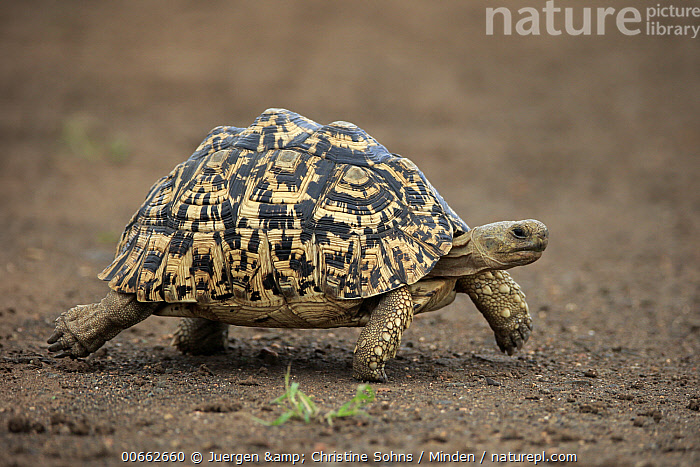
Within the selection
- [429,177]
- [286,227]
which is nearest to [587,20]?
[429,177]

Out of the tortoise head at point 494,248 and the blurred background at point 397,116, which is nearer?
the tortoise head at point 494,248

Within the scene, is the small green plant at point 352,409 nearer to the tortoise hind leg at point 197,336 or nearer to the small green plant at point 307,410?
the small green plant at point 307,410

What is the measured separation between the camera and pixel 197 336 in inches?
227

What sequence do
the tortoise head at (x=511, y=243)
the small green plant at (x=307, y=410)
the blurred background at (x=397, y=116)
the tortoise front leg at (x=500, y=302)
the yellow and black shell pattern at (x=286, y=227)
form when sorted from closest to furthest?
the small green plant at (x=307, y=410)
the yellow and black shell pattern at (x=286, y=227)
the tortoise head at (x=511, y=243)
the tortoise front leg at (x=500, y=302)
the blurred background at (x=397, y=116)

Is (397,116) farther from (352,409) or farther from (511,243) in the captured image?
(352,409)

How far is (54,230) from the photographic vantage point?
35.2ft

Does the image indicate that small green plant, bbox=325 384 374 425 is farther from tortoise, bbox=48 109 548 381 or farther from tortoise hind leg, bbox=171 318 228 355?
tortoise hind leg, bbox=171 318 228 355

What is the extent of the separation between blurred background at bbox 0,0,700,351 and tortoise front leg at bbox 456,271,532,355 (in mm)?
1916

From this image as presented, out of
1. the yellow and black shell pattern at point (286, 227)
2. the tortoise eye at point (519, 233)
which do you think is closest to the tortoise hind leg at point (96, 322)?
the yellow and black shell pattern at point (286, 227)

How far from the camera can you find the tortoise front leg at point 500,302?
544 cm

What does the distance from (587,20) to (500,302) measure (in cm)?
1708

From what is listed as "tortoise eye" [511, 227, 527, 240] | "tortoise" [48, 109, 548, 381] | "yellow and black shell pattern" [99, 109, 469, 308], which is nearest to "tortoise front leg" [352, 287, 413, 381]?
"tortoise" [48, 109, 548, 381]

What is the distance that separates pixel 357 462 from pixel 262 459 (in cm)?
45

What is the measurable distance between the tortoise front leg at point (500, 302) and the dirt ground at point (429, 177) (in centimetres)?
30
